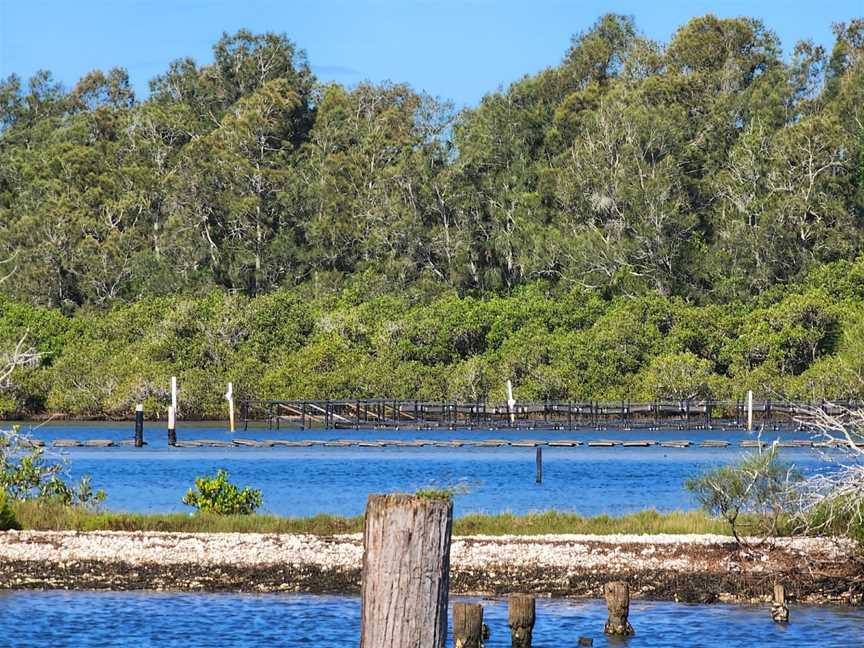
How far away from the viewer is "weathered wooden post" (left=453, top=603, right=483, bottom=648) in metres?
19.0

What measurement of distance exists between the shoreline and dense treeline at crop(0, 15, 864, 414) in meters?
58.0

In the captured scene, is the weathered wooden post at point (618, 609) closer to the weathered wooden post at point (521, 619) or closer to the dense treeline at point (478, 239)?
the weathered wooden post at point (521, 619)

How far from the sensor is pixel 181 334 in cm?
10481

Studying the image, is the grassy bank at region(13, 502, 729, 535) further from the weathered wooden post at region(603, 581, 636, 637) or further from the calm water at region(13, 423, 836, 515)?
the calm water at region(13, 423, 836, 515)

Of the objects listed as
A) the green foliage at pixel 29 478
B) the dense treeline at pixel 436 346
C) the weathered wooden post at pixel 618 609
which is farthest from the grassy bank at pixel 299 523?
the dense treeline at pixel 436 346

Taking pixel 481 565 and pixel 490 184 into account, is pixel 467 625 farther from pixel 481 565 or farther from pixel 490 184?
pixel 490 184

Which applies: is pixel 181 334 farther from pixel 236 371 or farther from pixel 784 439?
pixel 784 439

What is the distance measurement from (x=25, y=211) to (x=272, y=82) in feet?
71.2

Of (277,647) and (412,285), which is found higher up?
(412,285)

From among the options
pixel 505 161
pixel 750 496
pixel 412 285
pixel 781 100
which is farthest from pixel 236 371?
pixel 750 496

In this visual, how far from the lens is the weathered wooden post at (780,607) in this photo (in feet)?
74.1

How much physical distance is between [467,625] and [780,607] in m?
5.78

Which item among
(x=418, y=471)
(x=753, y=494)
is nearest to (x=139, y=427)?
(x=418, y=471)

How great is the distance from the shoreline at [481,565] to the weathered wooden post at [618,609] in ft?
9.18
